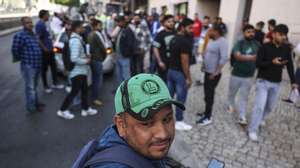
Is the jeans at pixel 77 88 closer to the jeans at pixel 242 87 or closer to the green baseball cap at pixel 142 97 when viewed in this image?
the jeans at pixel 242 87

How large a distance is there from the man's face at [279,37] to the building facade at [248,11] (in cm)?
461

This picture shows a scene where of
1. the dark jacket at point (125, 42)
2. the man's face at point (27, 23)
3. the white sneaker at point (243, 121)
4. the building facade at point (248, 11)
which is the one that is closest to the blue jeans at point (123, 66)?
the dark jacket at point (125, 42)

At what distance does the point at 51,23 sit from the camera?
8891 millimetres

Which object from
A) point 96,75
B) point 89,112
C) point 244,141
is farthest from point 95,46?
point 244,141

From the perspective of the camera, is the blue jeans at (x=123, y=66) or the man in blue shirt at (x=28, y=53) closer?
the man in blue shirt at (x=28, y=53)

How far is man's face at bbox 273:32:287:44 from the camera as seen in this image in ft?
12.7

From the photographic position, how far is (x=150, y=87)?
1.07 m

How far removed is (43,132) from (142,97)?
3916mm

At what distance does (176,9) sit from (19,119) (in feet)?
51.2

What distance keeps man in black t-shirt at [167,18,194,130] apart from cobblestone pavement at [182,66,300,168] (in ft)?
1.54

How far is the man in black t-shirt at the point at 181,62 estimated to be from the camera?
4219 millimetres

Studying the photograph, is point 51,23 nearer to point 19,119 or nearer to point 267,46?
point 19,119

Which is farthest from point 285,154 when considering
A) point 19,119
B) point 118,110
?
point 19,119

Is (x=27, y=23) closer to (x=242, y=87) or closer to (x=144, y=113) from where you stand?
(x=242, y=87)
